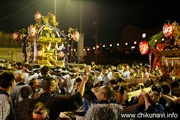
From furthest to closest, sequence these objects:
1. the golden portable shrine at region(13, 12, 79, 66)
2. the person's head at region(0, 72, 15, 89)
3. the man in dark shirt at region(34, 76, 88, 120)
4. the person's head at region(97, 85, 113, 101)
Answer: the golden portable shrine at region(13, 12, 79, 66), the man in dark shirt at region(34, 76, 88, 120), the person's head at region(0, 72, 15, 89), the person's head at region(97, 85, 113, 101)

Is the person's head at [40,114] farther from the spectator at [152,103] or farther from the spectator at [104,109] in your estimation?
the spectator at [152,103]

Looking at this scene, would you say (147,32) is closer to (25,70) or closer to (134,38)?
(134,38)

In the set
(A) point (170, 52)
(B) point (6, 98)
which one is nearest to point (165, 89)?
(B) point (6, 98)

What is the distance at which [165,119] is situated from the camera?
236 centimetres

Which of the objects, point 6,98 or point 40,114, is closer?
point 40,114

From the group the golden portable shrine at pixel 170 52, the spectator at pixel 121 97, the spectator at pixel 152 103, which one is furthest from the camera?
the golden portable shrine at pixel 170 52

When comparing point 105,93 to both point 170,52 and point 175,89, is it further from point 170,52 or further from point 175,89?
point 170,52

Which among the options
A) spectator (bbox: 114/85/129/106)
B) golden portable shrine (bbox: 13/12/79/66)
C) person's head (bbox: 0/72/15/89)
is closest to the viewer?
person's head (bbox: 0/72/15/89)

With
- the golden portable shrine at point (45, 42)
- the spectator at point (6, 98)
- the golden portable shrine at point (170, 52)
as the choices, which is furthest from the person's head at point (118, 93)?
the golden portable shrine at point (45, 42)

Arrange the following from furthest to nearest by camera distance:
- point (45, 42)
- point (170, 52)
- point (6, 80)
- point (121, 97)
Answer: point (45, 42), point (170, 52), point (121, 97), point (6, 80)

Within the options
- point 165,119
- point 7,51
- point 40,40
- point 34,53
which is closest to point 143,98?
point 165,119

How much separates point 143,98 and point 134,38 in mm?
29911

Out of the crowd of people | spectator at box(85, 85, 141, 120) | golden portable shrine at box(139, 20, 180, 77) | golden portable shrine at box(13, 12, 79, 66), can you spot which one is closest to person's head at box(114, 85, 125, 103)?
the crowd of people

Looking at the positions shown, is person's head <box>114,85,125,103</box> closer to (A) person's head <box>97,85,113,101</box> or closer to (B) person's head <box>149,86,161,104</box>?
(B) person's head <box>149,86,161,104</box>
